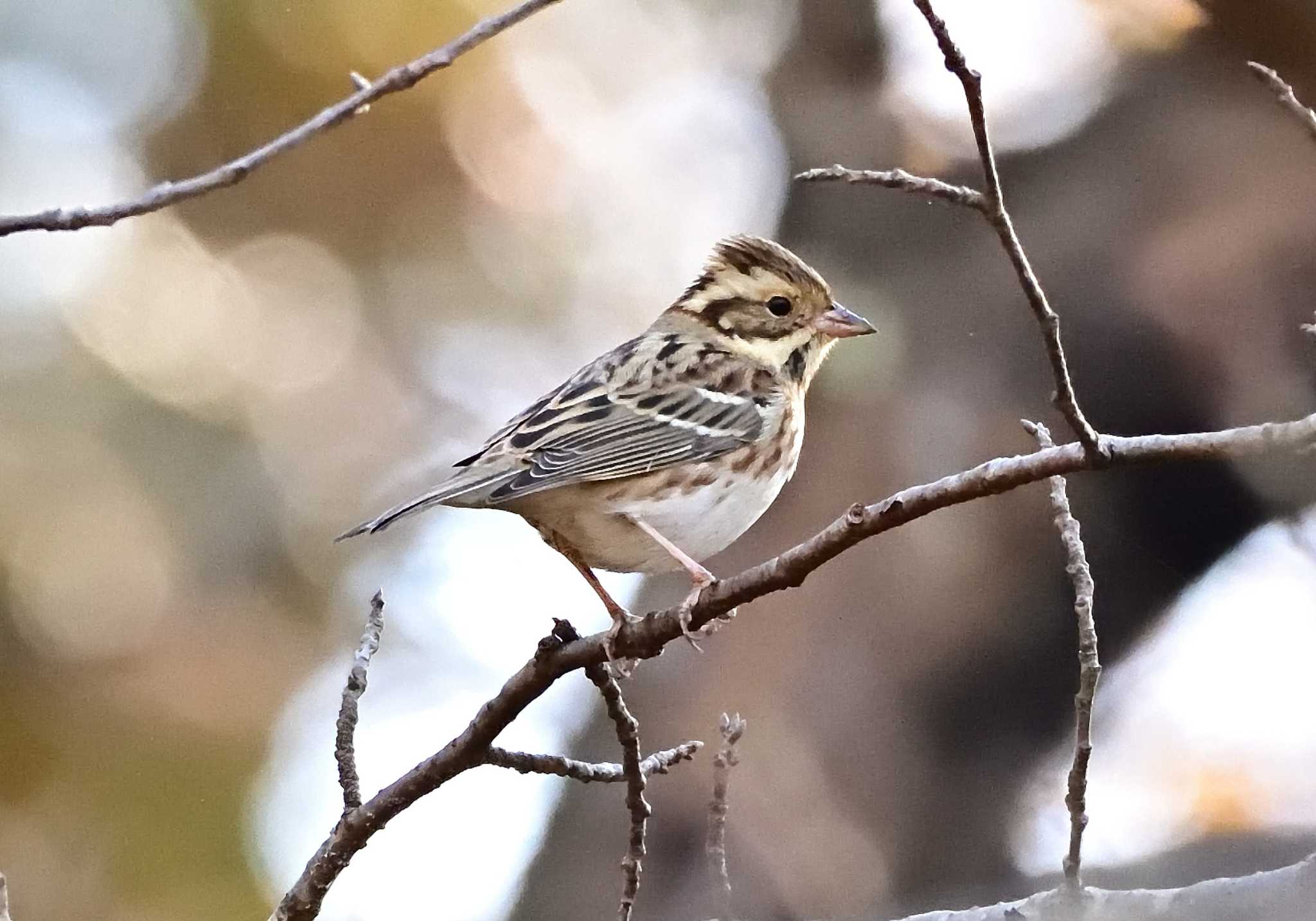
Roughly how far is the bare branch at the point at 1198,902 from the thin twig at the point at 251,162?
163 cm

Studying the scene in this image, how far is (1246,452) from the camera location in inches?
72.6

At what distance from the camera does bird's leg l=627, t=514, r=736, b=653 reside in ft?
8.54

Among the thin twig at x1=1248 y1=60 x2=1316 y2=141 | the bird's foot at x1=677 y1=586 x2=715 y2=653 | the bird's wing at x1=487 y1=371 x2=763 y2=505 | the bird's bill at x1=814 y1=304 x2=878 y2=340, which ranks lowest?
the bird's foot at x1=677 y1=586 x2=715 y2=653

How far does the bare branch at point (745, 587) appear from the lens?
1907mm

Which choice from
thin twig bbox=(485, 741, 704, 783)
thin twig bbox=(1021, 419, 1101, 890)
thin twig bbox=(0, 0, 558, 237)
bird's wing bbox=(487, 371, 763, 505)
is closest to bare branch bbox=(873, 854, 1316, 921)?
thin twig bbox=(1021, 419, 1101, 890)

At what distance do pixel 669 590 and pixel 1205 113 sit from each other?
2.26 meters

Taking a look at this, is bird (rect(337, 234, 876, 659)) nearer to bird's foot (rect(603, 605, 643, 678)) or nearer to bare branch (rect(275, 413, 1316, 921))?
bird's foot (rect(603, 605, 643, 678))

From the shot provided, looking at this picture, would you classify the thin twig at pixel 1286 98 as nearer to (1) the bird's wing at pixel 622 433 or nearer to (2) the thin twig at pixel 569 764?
(2) the thin twig at pixel 569 764

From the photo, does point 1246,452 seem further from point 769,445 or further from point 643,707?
point 643,707

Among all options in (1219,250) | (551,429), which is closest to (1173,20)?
(1219,250)

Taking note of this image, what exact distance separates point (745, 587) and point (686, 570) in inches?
38.7

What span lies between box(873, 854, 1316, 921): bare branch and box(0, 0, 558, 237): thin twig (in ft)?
5.35

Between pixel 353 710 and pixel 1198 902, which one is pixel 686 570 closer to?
pixel 353 710

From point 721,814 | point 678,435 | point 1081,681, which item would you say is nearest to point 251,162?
point 721,814
